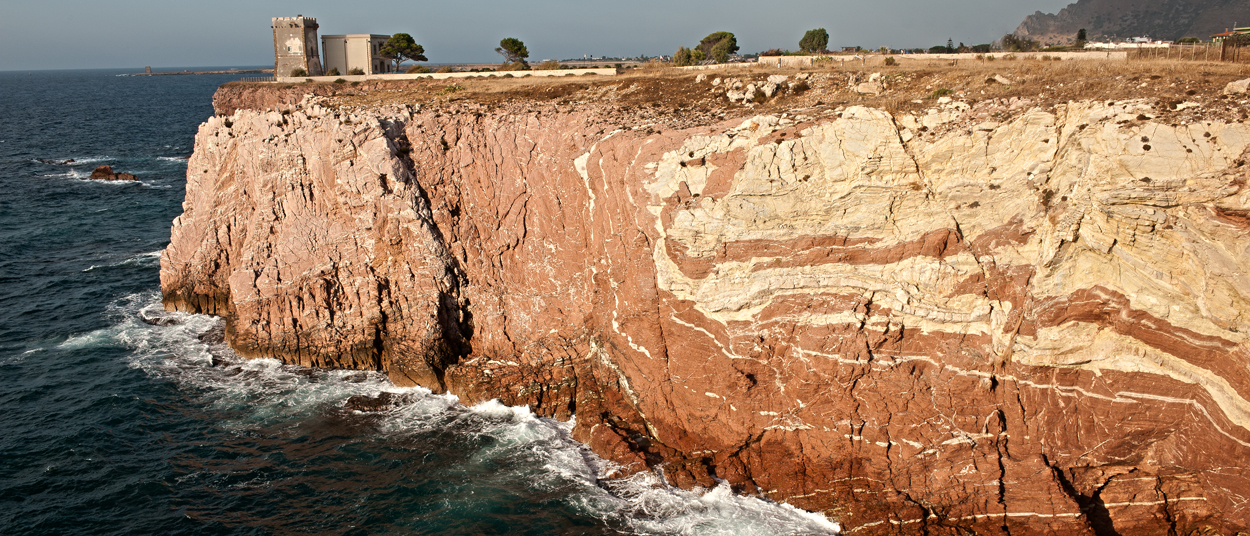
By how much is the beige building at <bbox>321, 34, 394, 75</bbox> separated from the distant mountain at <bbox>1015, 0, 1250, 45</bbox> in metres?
103

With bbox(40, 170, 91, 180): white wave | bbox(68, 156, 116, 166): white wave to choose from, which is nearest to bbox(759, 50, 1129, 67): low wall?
bbox(40, 170, 91, 180): white wave

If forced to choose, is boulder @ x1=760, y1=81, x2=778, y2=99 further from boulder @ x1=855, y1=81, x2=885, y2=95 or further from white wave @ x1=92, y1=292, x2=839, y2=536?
white wave @ x1=92, y1=292, x2=839, y2=536

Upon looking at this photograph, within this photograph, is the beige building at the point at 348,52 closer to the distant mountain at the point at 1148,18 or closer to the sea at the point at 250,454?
the sea at the point at 250,454

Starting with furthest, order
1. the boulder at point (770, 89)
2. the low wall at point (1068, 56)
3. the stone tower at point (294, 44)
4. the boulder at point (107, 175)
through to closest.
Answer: the boulder at point (107, 175)
the stone tower at point (294, 44)
the low wall at point (1068, 56)
the boulder at point (770, 89)

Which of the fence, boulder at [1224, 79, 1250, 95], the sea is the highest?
the fence

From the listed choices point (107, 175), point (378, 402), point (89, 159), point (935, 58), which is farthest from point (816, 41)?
point (89, 159)

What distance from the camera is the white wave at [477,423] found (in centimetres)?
2544

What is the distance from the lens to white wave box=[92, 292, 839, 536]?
25438 millimetres

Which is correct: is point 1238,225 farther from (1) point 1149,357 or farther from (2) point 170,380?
(2) point 170,380

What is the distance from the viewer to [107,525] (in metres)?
25.4

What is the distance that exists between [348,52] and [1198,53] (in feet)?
186

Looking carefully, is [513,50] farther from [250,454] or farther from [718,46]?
[250,454]

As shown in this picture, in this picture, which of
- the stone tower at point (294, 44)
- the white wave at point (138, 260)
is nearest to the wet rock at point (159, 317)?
the white wave at point (138, 260)

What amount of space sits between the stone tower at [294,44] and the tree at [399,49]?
22.3 feet
